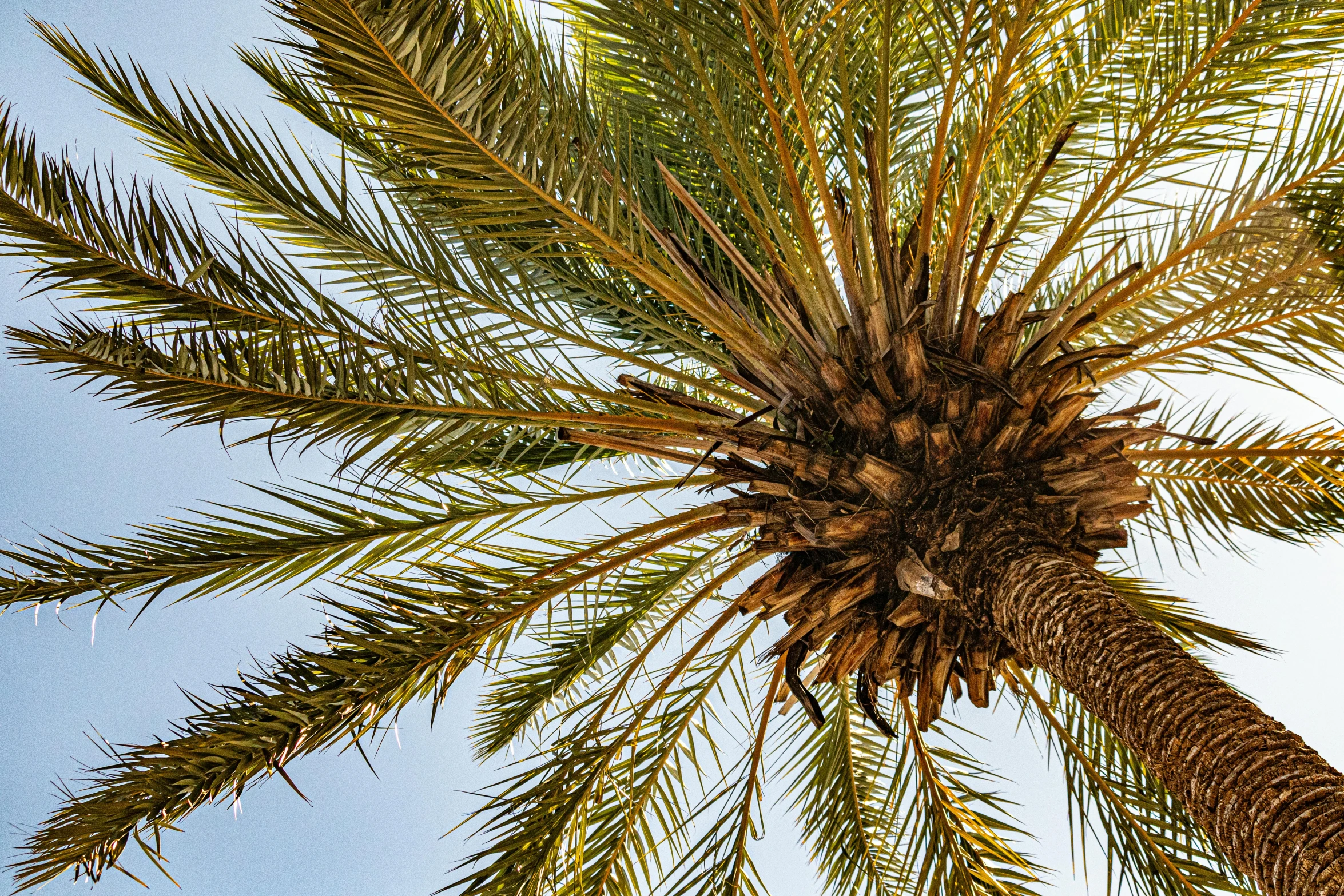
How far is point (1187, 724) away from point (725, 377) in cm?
266

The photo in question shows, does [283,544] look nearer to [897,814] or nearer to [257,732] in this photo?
[257,732]

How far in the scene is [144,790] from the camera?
3.40 meters

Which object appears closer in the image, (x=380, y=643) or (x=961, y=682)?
(x=380, y=643)

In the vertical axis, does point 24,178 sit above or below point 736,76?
below

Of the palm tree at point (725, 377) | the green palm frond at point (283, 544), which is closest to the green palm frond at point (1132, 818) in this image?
the palm tree at point (725, 377)

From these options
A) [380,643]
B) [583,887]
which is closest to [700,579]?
[583,887]

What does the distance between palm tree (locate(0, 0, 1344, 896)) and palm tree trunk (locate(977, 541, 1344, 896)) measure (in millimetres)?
26

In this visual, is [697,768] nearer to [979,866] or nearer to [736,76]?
[979,866]

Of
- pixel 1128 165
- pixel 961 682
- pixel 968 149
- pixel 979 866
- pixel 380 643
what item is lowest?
pixel 380 643

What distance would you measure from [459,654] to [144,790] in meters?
1.23

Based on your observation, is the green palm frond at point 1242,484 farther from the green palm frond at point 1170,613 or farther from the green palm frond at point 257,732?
the green palm frond at point 257,732

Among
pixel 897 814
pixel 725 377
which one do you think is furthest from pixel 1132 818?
pixel 725 377

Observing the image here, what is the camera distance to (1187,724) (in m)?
2.60

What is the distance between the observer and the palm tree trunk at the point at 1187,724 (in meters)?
2.21
